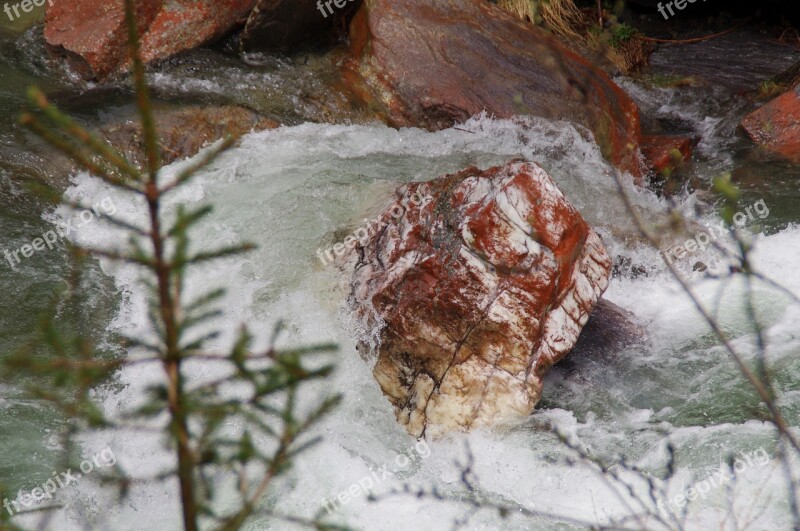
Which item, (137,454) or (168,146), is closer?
(137,454)

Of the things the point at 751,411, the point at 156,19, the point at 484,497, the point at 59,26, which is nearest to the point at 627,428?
the point at 751,411

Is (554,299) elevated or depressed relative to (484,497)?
elevated

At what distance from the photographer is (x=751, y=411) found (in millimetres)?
4082

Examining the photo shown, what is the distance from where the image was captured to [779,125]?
6723 millimetres

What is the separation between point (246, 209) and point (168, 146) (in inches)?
39.5

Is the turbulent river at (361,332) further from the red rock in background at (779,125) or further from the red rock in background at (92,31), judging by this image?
the red rock in background at (92,31)

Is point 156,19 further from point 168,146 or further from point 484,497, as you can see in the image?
point 484,497
